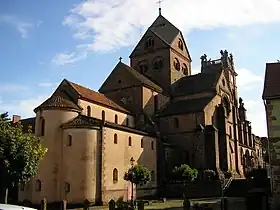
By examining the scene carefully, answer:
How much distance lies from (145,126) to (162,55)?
16.9 metres

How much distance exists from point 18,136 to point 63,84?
18.3m

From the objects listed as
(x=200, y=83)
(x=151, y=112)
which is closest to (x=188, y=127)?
(x=151, y=112)

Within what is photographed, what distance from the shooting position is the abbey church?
39438 millimetres

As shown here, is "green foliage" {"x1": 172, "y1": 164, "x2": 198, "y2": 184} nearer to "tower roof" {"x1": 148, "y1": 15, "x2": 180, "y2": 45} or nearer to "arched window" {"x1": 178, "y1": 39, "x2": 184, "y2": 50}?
"tower roof" {"x1": 148, "y1": 15, "x2": 180, "y2": 45}

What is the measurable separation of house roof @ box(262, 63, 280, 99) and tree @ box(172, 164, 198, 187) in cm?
1720

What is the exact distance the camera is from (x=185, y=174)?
148 ft

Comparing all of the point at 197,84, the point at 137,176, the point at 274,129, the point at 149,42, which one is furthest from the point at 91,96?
the point at 274,129

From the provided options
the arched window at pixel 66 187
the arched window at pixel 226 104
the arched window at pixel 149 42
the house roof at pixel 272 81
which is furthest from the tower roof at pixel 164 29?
the arched window at pixel 66 187

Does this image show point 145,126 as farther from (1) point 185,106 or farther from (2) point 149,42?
(2) point 149,42

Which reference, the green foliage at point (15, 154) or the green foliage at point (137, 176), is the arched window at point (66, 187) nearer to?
the green foliage at point (137, 176)

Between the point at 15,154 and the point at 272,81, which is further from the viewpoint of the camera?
the point at 272,81

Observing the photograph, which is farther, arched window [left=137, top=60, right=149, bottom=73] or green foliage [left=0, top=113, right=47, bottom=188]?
arched window [left=137, top=60, right=149, bottom=73]

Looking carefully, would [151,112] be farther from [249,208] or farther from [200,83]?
[249,208]

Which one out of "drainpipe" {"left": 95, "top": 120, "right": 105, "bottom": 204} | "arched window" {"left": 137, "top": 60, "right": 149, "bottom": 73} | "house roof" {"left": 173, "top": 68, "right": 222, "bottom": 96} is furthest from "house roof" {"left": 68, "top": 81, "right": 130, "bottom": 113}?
"arched window" {"left": 137, "top": 60, "right": 149, "bottom": 73}
